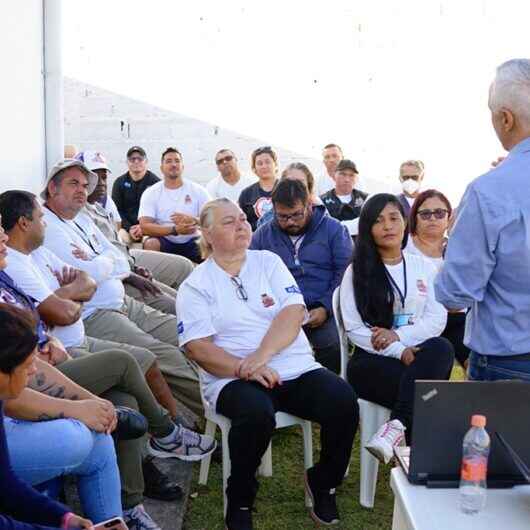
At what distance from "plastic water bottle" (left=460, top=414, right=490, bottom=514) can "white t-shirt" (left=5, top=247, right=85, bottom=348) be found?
6.19 ft

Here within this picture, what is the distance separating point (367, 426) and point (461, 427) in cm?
161

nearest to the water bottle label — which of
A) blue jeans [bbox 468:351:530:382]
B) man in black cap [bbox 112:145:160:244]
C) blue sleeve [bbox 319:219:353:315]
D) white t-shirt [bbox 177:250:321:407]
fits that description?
blue jeans [bbox 468:351:530:382]

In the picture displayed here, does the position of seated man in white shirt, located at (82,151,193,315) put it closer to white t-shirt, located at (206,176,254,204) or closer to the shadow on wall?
white t-shirt, located at (206,176,254,204)

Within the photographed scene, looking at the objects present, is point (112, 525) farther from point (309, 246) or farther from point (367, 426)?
point (309, 246)

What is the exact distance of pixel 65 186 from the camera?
12.3ft

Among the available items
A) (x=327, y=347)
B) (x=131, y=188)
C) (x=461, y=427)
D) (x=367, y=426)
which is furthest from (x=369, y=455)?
(x=131, y=188)

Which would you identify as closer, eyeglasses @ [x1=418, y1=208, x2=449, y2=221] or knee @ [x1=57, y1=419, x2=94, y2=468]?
knee @ [x1=57, y1=419, x2=94, y2=468]

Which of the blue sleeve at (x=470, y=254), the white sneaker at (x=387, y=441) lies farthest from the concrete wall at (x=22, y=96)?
the blue sleeve at (x=470, y=254)

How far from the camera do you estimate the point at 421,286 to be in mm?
3334

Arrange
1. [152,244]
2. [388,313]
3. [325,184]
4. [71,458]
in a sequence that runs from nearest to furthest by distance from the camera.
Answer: [71,458] → [388,313] → [152,244] → [325,184]

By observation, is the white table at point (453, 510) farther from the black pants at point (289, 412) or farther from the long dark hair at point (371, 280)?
the long dark hair at point (371, 280)

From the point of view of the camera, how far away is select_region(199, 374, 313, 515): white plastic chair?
291 centimetres

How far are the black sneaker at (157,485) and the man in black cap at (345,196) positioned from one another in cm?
338

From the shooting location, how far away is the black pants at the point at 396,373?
3.02 m
